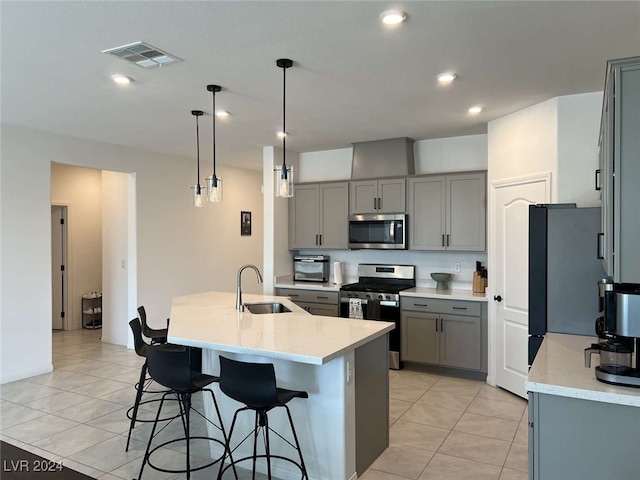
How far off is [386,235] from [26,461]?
4.48m

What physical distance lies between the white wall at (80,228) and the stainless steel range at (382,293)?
4759 millimetres

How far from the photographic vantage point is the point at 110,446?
10.8ft

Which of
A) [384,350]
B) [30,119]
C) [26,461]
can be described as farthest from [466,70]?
[30,119]

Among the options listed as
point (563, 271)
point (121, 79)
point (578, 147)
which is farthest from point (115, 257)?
point (578, 147)

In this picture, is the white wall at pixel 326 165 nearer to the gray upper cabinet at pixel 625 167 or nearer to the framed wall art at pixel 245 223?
the framed wall art at pixel 245 223

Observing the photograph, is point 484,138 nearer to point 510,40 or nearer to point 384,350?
point 510,40

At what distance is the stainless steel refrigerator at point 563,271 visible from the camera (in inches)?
116

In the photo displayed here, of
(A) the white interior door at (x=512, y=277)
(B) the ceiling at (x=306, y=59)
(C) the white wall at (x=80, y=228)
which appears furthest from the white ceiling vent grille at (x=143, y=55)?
(C) the white wall at (x=80, y=228)

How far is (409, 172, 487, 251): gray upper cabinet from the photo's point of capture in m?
4.97

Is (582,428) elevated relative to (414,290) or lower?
lower

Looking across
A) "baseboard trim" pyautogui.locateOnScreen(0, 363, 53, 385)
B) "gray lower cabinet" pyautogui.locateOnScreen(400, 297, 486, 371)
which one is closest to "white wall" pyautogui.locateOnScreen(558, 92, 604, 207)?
"gray lower cabinet" pyautogui.locateOnScreen(400, 297, 486, 371)

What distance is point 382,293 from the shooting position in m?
5.21

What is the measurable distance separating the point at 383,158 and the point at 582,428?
4.04 meters

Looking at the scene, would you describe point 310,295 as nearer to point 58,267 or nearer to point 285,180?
point 285,180
